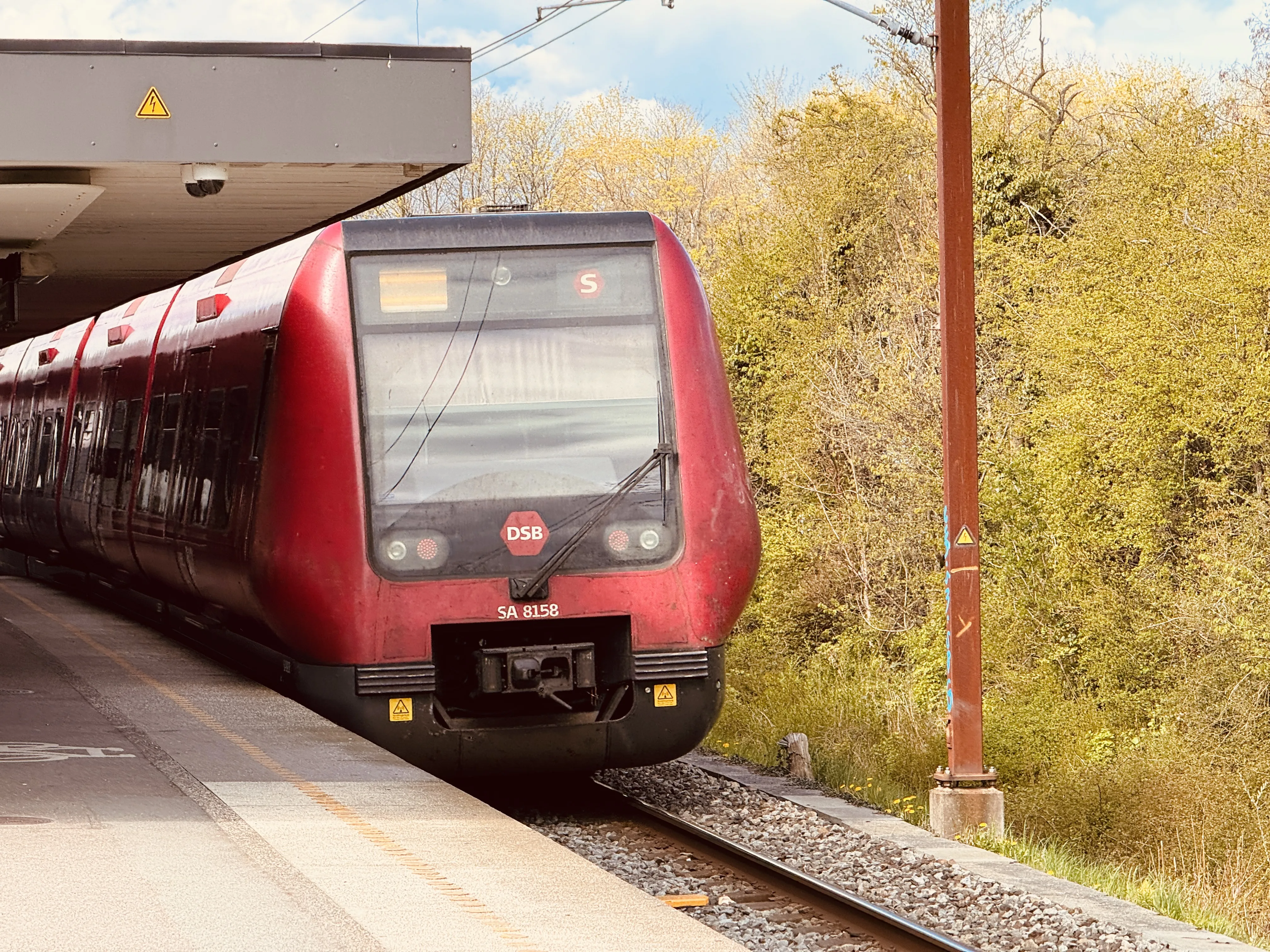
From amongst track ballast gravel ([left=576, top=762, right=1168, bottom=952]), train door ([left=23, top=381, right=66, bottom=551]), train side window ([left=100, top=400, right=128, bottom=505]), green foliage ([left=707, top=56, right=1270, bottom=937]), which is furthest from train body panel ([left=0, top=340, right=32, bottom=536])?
track ballast gravel ([left=576, top=762, right=1168, bottom=952])

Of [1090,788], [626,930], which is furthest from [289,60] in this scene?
[1090,788]

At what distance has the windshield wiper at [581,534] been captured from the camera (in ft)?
29.9

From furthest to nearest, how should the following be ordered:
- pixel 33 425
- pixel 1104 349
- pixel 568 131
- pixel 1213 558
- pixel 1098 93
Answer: pixel 568 131 < pixel 1098 93 < pixel 33 425 < pixel 1104 349 < pixel 1213 558

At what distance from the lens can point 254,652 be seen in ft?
35.7

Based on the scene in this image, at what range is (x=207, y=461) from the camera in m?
11.4

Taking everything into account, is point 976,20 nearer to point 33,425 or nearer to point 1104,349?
point 1104,349

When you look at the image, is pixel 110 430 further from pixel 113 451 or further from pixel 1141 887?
pixel 1141 887

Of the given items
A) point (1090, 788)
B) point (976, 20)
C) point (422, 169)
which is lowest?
point (1090, 788)

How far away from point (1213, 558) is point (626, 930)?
12391mm

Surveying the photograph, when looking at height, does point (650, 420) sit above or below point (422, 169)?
below

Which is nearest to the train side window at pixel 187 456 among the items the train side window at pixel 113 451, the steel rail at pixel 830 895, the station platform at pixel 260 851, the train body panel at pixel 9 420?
the station platform at pixel 260 851

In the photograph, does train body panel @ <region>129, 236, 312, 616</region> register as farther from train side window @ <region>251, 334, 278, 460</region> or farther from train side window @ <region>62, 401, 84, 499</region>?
train side window @ <region>62, 401, 84, 499</region>

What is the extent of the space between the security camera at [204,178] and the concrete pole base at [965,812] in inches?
217

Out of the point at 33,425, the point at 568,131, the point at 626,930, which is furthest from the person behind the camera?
the point at 568,131
